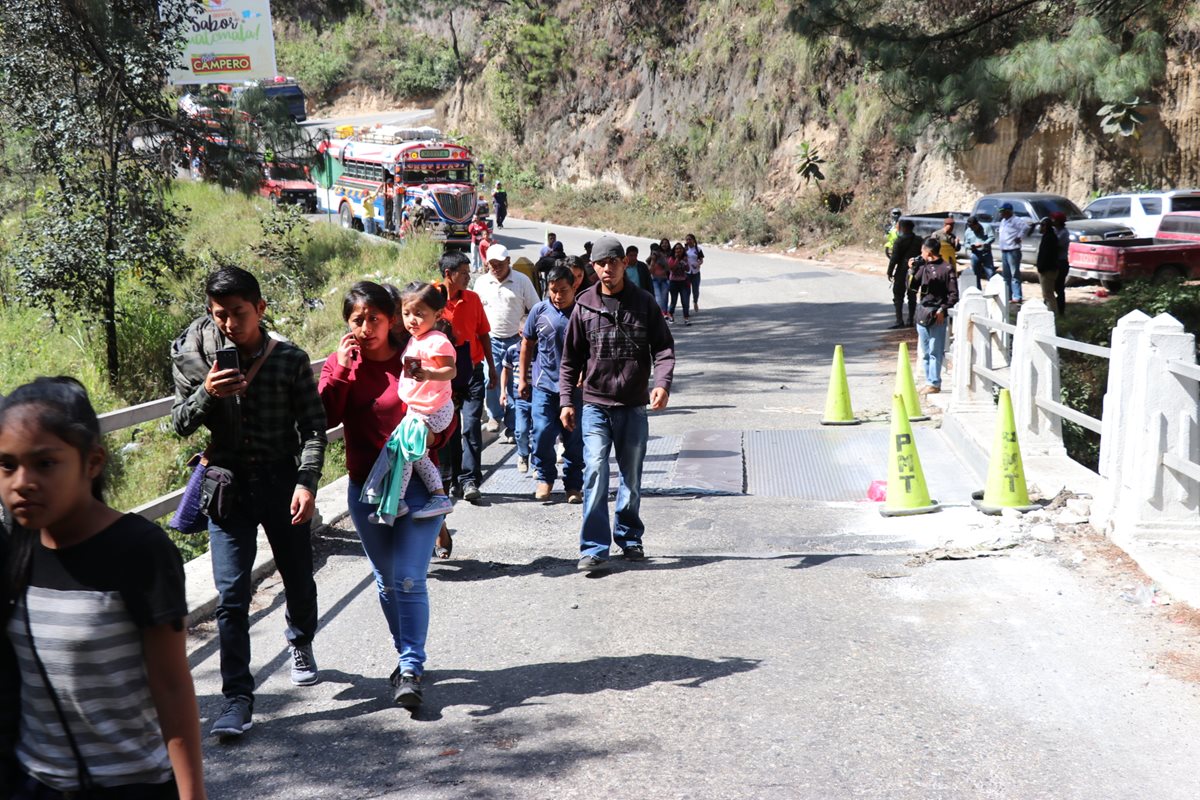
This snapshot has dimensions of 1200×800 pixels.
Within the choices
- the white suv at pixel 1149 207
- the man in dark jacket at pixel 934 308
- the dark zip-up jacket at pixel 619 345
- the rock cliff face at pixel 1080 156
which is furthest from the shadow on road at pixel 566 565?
the rock cliff face at pixel 1080 156

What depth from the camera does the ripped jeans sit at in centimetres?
518

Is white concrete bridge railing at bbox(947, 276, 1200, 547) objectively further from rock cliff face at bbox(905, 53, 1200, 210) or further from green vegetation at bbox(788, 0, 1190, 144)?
rock cliff face at bbox(905, 53, 1200, 210)

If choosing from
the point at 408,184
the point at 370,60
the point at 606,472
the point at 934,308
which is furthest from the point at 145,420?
the point at 370,60

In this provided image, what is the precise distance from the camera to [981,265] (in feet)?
73.7

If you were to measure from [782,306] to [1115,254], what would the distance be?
21.0ft

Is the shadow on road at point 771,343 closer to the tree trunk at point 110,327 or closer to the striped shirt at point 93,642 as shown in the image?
the tree trunk at point 110,327

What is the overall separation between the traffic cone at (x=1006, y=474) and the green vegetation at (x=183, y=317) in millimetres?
6097

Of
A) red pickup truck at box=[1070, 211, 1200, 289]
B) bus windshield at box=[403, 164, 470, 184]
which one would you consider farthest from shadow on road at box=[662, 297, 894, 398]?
bus windshield at box=[403, 164, 470, 184]

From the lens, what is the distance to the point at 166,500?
7.96 metres

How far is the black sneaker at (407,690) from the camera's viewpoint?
504 centimetres

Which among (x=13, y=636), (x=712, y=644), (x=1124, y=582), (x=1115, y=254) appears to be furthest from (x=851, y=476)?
(x=1115, y=254)

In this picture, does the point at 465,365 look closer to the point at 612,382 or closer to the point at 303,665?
the point at 612,382

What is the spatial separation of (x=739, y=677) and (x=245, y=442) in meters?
2.35

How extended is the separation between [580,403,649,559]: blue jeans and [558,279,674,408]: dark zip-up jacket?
105 mm
